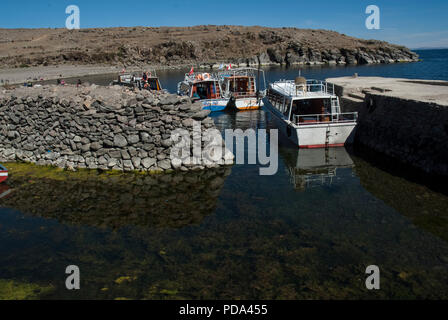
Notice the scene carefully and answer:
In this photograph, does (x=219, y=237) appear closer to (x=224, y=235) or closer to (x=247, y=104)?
(x=224, y=235)

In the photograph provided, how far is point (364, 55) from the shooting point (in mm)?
105125

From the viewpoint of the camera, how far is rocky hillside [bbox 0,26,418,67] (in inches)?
4055

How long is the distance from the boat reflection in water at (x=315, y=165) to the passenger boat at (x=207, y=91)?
44.1 feet

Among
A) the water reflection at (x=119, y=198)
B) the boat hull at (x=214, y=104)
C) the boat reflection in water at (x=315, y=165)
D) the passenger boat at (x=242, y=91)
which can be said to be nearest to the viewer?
the water reflection at (x=119, y=198)

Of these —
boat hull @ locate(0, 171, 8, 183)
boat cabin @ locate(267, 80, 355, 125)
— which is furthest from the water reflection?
boat cabin @ locate(267, 80, 355, 125)

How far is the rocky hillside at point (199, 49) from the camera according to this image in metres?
103

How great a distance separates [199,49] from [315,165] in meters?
108

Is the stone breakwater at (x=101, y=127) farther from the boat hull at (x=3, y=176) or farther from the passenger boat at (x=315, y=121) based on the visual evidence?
the passenger boat at (x=315, y=121)

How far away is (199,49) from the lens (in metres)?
114

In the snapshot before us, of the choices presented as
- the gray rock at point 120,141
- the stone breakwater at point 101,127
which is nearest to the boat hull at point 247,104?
the stone breakwater at point 101,127

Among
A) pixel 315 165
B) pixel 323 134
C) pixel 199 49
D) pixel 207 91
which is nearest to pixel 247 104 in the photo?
pixel 207 91

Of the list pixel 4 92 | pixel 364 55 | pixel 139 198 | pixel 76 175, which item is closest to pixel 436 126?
pixel 139 198

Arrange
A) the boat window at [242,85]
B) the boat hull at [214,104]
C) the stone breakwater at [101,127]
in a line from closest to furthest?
the stone breakwater at [101,127] → the boat hull at [214,104] → the boat window at [242,85]
